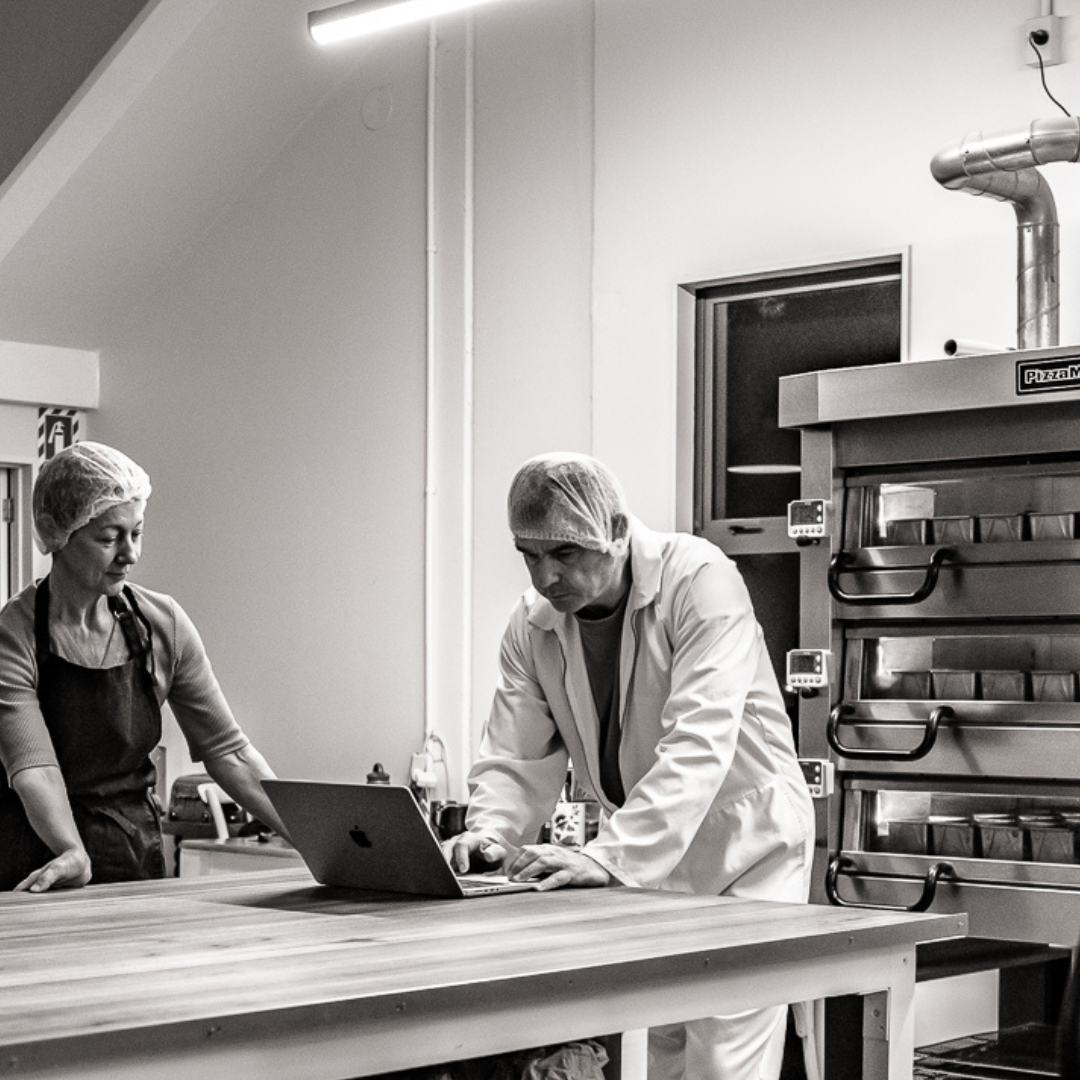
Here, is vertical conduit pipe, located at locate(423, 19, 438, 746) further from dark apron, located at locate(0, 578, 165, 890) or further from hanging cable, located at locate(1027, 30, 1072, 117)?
dark apron, located at locate(0, 578, 165, 890)

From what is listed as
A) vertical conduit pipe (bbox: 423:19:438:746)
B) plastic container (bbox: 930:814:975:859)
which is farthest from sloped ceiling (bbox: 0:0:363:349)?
plastic container (bbox: 930:814:975:859)

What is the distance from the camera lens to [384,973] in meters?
2.04

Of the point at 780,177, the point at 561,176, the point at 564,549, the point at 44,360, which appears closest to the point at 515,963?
the point at 564,549

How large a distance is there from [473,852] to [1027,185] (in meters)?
2.04

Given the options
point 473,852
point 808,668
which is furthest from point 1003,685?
point 473,852

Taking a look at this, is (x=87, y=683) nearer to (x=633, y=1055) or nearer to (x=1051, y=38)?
(x=633, y=1055)

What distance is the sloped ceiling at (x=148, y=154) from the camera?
5.82 meters

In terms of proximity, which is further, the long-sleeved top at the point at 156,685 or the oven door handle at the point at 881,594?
the oven door handle at the point at 881,594

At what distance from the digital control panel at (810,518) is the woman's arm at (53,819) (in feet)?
5.72

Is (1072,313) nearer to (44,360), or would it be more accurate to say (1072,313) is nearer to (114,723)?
(114,723)

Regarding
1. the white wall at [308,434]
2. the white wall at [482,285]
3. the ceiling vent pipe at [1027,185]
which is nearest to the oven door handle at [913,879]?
the ceiling vent pipe at [1027,185]

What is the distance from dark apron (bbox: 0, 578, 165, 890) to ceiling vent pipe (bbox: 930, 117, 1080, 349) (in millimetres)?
2078

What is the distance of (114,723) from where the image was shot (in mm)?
3197

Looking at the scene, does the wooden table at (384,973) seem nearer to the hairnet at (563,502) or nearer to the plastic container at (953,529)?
the hairnet at (563,502)
